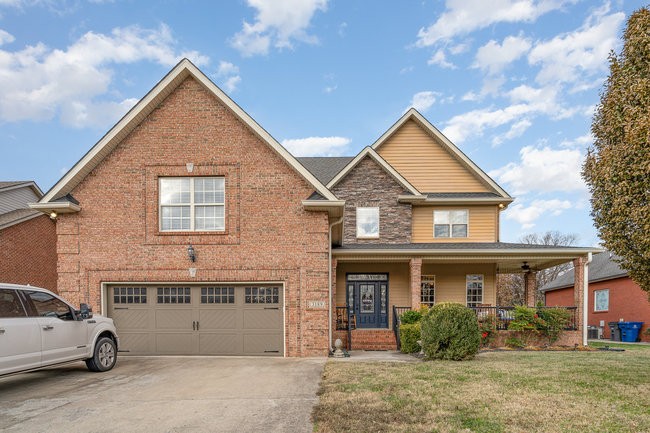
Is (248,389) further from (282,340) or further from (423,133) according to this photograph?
(423,133)

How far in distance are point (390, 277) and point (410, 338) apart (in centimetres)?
512

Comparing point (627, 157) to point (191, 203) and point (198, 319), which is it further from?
point (198, 319)

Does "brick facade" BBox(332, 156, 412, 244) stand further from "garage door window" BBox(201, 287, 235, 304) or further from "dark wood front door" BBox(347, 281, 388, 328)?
"garage door window" BBox(201, 287, 235, 304)

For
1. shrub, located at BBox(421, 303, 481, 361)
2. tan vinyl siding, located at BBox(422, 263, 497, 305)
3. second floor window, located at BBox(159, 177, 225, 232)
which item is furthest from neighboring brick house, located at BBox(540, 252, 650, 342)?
second floor window, located at BBox(159, 177, 225, 232)

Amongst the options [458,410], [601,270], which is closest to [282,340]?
[458,410]

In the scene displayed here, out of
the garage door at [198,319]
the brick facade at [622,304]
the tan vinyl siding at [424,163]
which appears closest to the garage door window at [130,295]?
the garage door at [198,319]

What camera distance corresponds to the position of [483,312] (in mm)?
16625

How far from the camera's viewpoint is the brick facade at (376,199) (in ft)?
62.6

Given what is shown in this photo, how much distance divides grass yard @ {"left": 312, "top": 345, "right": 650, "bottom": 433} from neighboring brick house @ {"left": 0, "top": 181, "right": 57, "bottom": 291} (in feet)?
52.8

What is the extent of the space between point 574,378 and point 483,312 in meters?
8.03

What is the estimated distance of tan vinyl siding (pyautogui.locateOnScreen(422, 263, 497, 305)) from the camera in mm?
19125

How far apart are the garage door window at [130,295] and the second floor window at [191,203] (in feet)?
6.41

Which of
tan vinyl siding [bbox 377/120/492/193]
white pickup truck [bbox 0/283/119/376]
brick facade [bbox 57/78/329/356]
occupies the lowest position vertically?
white pickup truck [bbox 0/283/119/376]

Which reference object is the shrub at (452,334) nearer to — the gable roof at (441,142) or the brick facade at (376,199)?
the brick facade at (376,199)
